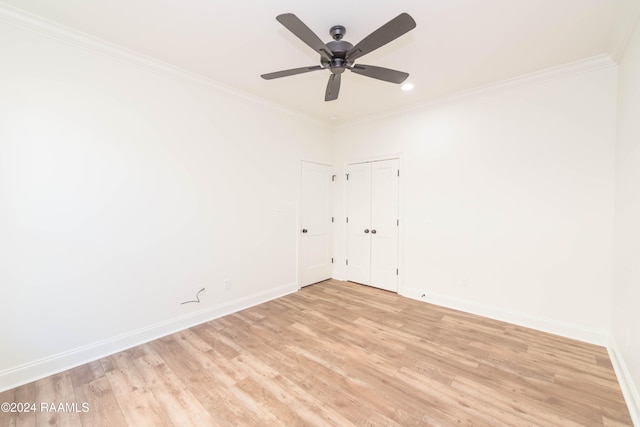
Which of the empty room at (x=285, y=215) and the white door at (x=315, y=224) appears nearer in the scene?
the empty room at (x=285, y=215)

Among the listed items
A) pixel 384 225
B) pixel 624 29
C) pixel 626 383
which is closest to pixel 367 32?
pixel 624 29

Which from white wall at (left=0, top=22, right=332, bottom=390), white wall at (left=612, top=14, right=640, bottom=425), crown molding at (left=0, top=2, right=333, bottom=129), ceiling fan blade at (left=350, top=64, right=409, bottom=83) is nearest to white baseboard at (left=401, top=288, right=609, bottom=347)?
white wall at (left=612, top=14, right=640, bottom=425)

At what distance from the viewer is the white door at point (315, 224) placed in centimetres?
443

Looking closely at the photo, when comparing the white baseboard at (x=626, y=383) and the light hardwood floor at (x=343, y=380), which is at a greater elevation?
the white baseboard at (x=626, y=383)

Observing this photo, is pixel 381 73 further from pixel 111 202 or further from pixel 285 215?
pixel 111 202

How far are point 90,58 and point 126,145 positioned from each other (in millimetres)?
797

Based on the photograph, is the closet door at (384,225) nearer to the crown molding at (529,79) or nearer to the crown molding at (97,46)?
the crown molding at (529,79)

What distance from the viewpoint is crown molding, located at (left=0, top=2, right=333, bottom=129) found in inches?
80.3

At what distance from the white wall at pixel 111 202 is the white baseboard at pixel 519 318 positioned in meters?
2.53

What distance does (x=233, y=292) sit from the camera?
136 inches

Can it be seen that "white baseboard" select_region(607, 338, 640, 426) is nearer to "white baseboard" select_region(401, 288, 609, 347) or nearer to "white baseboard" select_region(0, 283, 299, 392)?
"white baseboard" select_region(401, 288, 609, 347)

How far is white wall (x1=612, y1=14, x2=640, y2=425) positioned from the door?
233cm

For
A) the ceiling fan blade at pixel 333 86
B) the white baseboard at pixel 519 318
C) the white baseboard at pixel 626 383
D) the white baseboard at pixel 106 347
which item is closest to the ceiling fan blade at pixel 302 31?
the ceiling fan blade at pixel 333 86

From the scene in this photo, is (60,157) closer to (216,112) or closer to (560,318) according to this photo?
(216,112)
